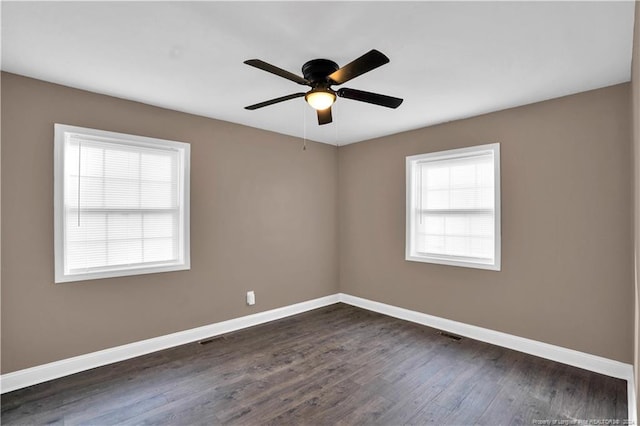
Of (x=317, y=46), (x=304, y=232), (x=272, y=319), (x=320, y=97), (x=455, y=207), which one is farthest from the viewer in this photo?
(x=304, y=232)

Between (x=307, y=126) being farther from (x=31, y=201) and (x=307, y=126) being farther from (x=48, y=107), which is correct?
(x=31, y=201)

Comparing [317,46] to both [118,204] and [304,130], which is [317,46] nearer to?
[304,130]

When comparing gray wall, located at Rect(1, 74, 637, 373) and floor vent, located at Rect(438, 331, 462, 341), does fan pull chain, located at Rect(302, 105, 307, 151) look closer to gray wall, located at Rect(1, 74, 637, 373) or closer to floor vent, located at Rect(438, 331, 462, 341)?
gray wall, located at Rect(1, 74, 637, 373)

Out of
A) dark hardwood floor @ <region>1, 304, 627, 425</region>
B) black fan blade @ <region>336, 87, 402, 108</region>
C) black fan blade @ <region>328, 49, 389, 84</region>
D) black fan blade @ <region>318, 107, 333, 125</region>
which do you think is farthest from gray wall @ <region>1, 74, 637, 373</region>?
black fan blade @ <region>328, 49, 389, 84</region>

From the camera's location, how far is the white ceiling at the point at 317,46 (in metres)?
1.84

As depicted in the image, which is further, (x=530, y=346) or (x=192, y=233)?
(x=192, y=233)

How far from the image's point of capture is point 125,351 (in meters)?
3.13

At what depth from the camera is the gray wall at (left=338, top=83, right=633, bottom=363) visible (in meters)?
2.80

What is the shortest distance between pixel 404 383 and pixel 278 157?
121 inches

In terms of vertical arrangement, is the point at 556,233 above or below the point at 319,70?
below

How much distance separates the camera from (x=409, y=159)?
171 inches

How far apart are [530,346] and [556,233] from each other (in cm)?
115

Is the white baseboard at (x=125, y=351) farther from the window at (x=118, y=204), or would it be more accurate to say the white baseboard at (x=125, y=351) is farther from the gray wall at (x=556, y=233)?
the gray wall at (x=556, y=233)

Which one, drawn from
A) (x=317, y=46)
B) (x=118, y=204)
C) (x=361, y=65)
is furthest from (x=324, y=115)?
(x=118, y=204)
